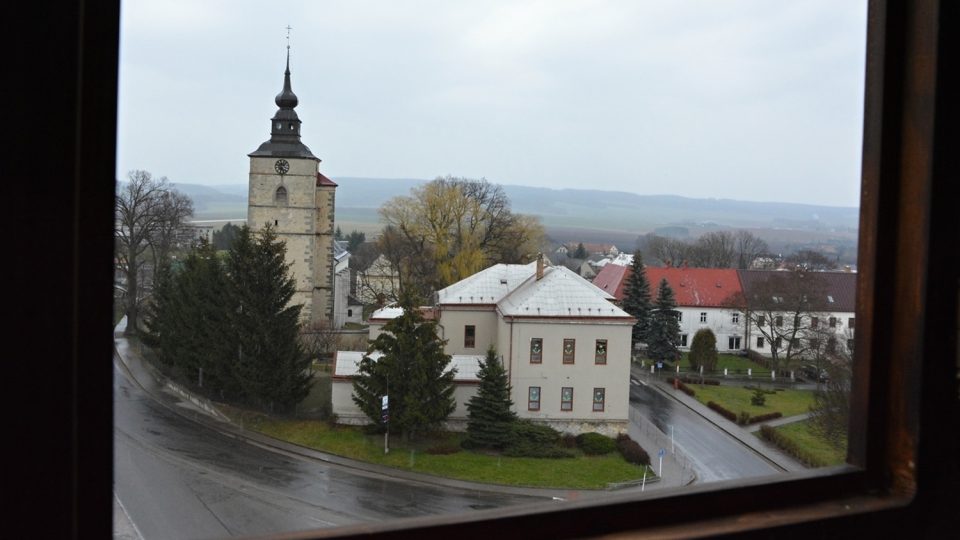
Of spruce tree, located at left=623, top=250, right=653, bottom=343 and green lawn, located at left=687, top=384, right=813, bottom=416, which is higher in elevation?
spruce tree, located at left=623, top=250, right=653, bottom=343

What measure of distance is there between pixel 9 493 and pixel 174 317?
29.6ft

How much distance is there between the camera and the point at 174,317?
902 centimetres

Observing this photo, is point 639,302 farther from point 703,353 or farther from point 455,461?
point 455,461

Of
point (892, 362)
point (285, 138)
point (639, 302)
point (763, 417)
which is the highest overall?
point (285, 138)

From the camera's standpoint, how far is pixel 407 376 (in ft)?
30.3

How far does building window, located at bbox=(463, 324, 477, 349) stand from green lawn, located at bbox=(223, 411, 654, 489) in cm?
168

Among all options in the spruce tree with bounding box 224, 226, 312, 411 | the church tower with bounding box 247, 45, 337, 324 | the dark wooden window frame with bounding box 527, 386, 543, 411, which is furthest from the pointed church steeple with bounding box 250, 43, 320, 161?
the dark wooden window frame with bounding box 527, 386, 543, 411

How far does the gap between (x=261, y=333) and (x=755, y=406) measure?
591 centimetres

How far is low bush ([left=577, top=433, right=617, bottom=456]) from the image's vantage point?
9477 mm

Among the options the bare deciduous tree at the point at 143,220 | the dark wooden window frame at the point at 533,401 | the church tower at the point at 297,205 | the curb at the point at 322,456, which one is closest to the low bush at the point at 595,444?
the dark wooden window frame at the point at 533,401

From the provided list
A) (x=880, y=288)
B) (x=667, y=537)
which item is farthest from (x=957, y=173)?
(x=667, y=537)

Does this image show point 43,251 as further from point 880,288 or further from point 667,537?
point 880,288

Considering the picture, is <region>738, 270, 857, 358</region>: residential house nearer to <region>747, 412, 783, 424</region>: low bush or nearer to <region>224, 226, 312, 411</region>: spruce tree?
<region>747, 412, 783, 424</region>: low bush

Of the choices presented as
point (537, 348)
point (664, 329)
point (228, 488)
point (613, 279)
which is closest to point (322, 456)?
point (228, 488)
